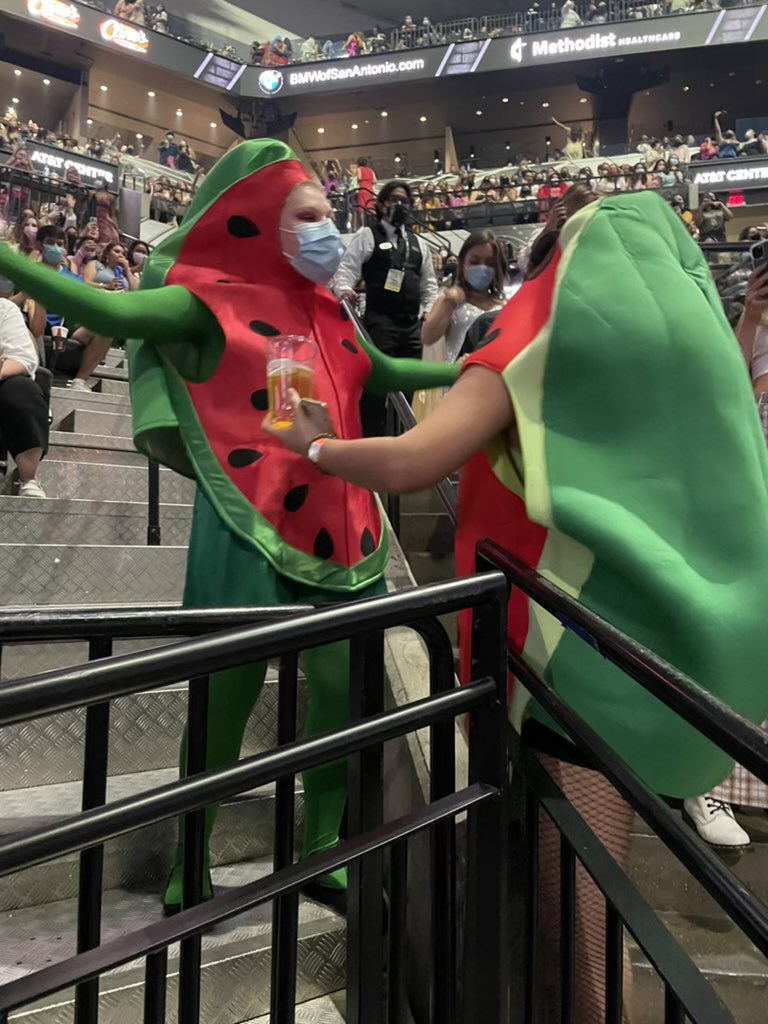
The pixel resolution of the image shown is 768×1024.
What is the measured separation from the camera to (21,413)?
3.26 metres

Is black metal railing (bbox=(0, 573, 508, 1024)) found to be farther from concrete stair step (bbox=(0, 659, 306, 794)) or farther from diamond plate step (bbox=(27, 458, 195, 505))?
diamond plate step (bbox=(27, 458, 195, 505))

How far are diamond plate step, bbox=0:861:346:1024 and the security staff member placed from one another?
285 cm

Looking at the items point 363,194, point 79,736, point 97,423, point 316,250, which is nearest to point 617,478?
point 316,250

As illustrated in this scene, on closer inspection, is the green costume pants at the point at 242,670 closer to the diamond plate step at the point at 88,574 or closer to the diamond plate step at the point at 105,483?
the diamond plate step at the point at 88,574

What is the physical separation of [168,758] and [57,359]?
13.8 ft

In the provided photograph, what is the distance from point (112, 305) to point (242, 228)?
39cm

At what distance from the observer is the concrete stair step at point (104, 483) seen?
370 centimetres

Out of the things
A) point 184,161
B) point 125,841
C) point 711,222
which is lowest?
point 125,841

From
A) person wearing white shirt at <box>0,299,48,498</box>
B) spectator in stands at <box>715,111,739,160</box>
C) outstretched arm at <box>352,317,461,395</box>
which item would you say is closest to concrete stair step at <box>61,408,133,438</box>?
person wearing white shirt at <box>0,299,48,498</box>

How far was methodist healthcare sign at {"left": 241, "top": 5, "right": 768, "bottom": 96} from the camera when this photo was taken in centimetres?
2162

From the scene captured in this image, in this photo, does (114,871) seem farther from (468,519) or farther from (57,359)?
(57,359)

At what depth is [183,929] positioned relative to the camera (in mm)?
812

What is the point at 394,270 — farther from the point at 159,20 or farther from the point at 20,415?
the point at 159,20

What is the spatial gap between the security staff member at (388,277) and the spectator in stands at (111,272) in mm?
3490
